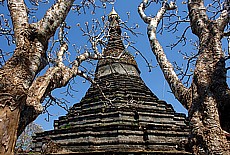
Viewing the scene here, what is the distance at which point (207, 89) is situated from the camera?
379 centimetres

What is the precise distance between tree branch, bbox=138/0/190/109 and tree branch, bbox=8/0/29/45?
254 cm

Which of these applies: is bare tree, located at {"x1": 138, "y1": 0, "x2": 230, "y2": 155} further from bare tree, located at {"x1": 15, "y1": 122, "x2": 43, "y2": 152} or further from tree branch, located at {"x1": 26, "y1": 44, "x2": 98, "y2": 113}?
bare tree, located at {"x1": 15, "y1": 122, "x2": 43, "y2": 152}

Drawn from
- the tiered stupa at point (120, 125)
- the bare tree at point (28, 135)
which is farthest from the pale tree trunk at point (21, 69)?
the bare tree at point (28, 135)

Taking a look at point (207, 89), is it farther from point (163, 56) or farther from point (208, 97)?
point (163, 56)

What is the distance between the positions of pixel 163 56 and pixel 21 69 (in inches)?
109

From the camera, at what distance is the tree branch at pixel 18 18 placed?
4039mm

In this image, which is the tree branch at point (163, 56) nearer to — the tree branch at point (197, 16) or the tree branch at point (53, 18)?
the tree branch at point (197, 16)

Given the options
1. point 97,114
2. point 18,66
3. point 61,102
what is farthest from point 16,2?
point 97,114

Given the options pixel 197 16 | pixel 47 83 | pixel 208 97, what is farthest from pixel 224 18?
pixel 47 83

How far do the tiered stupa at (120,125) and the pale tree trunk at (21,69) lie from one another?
337 centimetres

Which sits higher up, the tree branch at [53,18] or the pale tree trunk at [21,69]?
the tree branch at [53,18]

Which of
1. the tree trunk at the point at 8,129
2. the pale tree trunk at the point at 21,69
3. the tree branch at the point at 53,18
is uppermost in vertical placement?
the tree branch at the point at 53,18

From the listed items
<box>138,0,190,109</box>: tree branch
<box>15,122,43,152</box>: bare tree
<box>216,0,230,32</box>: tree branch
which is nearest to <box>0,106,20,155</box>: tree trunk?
<box>138,0,190,109</box>: tree branch

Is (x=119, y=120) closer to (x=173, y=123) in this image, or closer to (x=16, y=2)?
(x=173, y=123)
